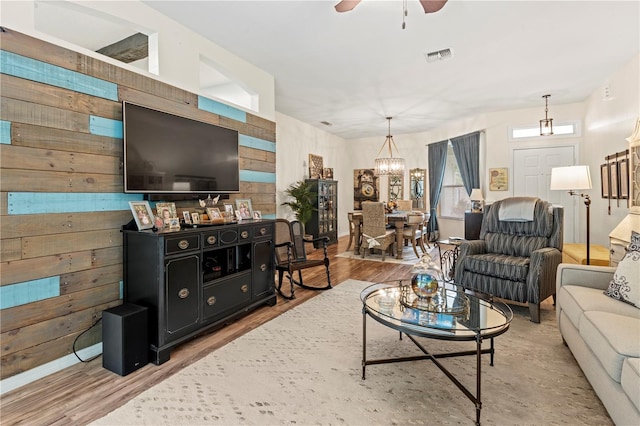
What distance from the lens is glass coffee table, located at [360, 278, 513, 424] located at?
1.77 meters

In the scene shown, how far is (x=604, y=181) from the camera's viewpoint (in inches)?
182

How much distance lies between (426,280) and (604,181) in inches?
167

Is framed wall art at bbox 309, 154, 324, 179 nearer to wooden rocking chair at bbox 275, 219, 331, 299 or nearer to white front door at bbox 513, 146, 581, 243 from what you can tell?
wooden rocking chair at bbox 275, 219, 331, 299

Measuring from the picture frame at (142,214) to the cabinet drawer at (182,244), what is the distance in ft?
Answer: 1.00

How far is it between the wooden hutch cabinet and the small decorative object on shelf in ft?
15.4

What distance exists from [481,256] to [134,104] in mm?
3601

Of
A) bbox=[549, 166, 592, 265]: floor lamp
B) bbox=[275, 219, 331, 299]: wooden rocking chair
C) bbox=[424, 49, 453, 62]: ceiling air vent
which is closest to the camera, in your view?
bbox=[549, 166, 592, 265]: floor lamp

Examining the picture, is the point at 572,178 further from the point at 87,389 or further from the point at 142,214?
the point at 87,389

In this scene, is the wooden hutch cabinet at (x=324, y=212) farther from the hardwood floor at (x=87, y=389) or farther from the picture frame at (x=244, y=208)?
the hardwood floor at (x=87, y=389)

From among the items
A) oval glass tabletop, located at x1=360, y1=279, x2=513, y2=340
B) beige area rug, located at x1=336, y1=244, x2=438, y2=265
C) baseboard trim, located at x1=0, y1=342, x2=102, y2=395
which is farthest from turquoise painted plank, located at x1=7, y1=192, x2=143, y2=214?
beige area rug, located at x1=336, y1=244, x2=438, y2=265

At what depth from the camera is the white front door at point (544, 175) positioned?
5816mm

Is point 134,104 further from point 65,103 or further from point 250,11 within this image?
point 250,11

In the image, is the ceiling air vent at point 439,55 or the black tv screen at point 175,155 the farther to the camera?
the ceiling air vent at point 439,55

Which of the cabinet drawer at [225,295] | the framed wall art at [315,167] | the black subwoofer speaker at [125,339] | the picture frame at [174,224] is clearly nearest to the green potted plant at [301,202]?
the framed wall art at [315,167]
